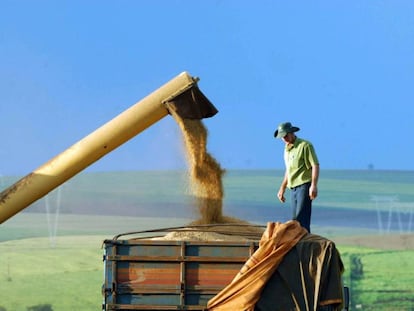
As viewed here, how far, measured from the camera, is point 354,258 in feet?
94.4

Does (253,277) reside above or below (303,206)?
below

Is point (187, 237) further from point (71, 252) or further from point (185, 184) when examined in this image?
point (71, 252)

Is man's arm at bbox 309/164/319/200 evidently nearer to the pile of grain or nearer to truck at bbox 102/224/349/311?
the pile of grain

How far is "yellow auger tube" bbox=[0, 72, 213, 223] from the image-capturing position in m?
15.1

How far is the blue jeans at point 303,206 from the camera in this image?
1476 centimetres

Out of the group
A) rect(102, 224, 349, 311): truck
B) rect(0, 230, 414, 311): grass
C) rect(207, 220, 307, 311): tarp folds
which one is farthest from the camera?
rect(0, 230, 414, 311): grass

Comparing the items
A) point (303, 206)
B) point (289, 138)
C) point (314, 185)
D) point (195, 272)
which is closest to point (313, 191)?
point (314, 185)

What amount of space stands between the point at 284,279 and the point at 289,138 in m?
3.23

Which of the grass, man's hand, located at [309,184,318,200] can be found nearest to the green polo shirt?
man's hand, located at [309,184,318,200]

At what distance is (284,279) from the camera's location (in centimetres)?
1216

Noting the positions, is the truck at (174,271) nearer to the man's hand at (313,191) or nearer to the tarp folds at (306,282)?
the tarp folds at (306,282)

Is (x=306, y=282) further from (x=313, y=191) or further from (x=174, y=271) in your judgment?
(x=313, y=191)

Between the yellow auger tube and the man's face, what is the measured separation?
4.35ft

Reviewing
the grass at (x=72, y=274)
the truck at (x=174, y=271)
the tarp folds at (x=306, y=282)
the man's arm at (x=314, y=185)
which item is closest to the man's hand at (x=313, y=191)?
the man's arm at (x=314, y=185)
